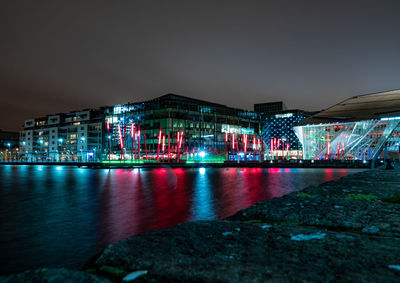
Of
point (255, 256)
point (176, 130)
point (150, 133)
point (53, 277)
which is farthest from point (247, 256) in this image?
point (150, 133)

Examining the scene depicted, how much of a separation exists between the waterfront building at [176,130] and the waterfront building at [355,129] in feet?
116

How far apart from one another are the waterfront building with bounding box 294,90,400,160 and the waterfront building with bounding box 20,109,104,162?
10893 centimetres

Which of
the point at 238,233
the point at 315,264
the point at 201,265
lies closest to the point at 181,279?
the point at 201,265

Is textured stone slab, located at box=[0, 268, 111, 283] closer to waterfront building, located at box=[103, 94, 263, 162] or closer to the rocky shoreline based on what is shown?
the rocky shoreline

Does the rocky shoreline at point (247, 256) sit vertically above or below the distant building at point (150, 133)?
below

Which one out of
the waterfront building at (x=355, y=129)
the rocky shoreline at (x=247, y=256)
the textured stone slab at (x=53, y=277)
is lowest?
the rocky shoreline at (x=247, y=256)

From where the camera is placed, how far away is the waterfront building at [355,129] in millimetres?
81625

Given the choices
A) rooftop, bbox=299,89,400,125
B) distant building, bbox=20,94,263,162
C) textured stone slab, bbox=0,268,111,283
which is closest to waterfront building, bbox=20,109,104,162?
distant building, bbox=20,94,263,162

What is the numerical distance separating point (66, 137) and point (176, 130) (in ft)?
266

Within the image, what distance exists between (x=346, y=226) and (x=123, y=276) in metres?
4.80

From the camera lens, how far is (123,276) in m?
3.73

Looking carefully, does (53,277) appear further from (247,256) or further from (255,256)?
(255,256)

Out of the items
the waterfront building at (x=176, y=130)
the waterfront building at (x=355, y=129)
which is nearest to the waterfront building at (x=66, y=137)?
the waterfront building at (x=176, y=130)

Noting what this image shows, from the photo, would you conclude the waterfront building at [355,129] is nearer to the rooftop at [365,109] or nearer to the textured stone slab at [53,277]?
the rooftop at [365,109]
